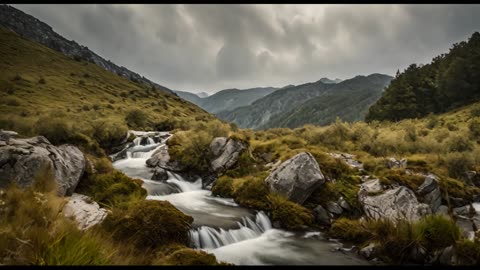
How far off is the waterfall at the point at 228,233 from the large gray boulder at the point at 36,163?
5538 millimetres

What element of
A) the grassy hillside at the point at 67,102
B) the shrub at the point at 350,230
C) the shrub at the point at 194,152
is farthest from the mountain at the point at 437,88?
the shrub at the point at 350,230

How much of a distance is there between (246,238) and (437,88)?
67885 millimetres

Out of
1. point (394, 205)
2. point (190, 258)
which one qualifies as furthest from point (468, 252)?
point (190, 258)

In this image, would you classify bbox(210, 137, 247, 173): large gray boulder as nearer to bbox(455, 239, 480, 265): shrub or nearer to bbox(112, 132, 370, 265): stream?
bbox(112, 132, 370, 265): stream

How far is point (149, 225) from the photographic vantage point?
396 inches

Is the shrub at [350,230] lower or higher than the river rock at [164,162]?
lower

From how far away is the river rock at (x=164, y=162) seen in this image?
22964mm

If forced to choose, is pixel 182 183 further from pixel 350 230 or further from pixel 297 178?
pixel 350 230

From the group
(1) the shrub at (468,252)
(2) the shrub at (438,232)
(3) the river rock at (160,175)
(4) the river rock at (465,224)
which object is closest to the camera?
(1) the shrub at (468,252)

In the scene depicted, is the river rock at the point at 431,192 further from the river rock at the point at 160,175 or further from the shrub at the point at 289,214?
the river rock at the point at 160,175

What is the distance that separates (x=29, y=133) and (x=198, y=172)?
11.3m

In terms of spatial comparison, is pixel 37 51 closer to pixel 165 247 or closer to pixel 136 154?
pixel 136 154

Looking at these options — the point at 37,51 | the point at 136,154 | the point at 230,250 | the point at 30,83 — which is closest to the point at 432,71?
the point at 136,154

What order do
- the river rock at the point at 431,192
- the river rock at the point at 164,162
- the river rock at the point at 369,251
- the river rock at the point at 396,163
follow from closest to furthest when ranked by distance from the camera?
the river rock at the point at 369,251 < the river rock at the point at 431,192 < the river rock at the point at 396,163 < the river rock at the point at 164,162
